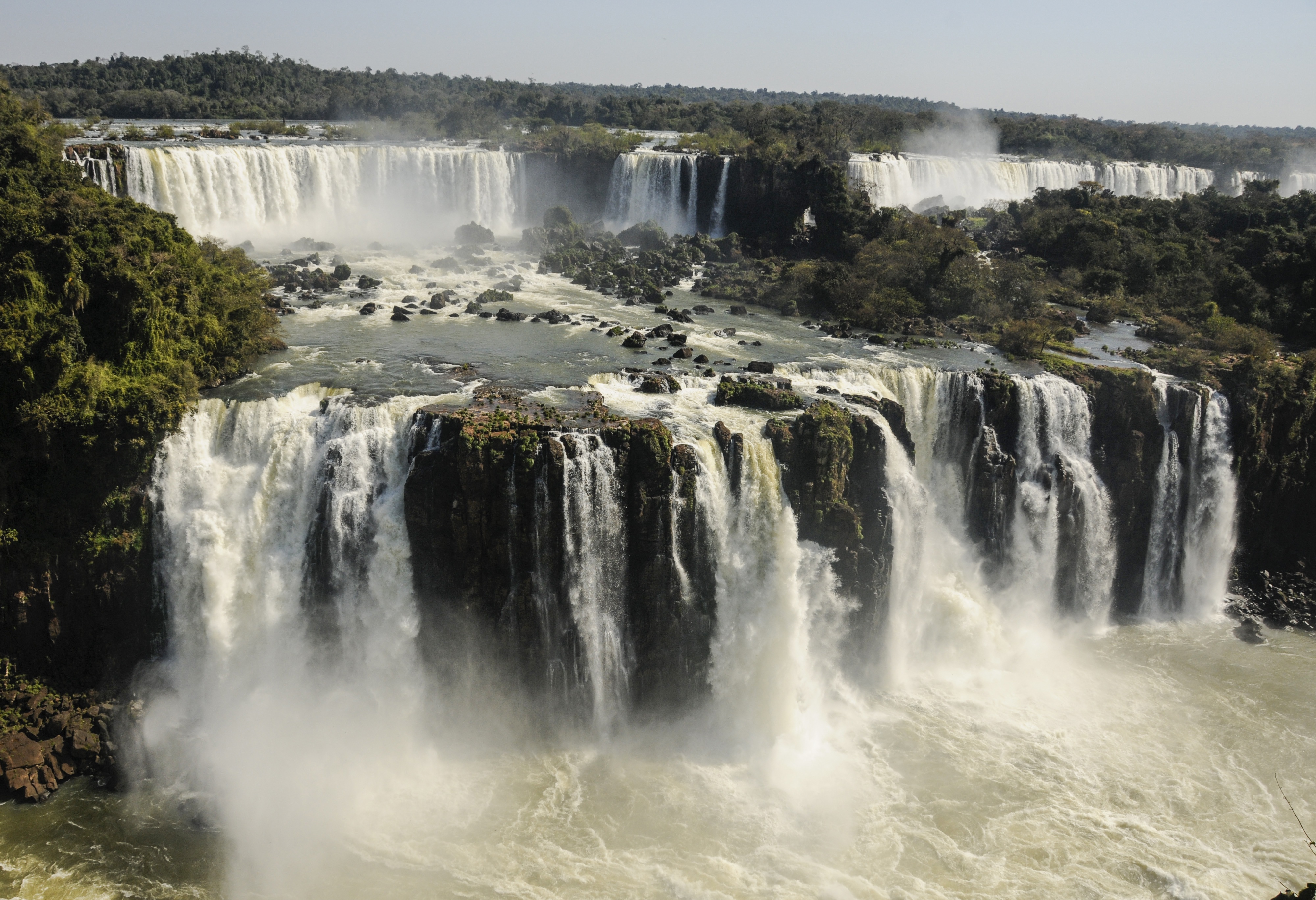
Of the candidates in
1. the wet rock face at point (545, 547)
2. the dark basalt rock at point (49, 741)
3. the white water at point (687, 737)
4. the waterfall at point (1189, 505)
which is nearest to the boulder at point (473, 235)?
the white water at point (687, 737)

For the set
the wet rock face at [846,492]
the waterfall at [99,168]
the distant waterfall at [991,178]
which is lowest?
the wet rock face at [846,492]

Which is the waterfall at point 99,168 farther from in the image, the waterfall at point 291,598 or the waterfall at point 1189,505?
the waterfall at point 1189,505

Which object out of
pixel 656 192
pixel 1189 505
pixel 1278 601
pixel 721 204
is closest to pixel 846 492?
pixel 1189 505

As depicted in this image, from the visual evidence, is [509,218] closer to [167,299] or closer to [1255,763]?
[167,299]

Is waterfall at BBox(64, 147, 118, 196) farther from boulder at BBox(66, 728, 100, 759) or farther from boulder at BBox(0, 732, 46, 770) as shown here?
boulder at BBox(66, 728, 100, 759)

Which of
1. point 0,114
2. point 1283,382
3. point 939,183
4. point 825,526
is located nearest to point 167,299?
point 0,114

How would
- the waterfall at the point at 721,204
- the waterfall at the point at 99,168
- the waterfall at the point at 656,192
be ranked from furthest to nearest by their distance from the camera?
1. the waterfall at the point at 656,192
2. the waterfall at the point at 721,204
3. the waterfall at the point at 99,168

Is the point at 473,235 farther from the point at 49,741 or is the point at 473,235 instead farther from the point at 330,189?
the point at 49,741
